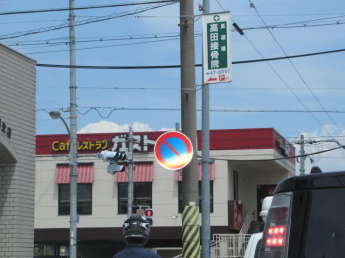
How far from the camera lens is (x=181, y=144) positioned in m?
10.6

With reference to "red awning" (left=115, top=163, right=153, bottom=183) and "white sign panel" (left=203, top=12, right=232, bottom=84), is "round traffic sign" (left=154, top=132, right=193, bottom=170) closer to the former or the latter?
"white sign panel" (left=203, top=12, right=232, bottom=84)

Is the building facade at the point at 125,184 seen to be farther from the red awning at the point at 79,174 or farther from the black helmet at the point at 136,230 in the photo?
the black helmet at the point at 136,230

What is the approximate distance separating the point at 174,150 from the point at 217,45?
2.43 m

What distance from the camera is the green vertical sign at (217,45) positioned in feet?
39.2

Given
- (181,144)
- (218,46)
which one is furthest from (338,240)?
(218,46)

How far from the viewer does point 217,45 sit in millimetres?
12117

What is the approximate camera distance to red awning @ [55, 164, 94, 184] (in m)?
35.4

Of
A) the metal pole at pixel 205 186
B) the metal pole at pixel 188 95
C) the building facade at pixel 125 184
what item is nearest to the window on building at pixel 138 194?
the building facade at pixel 125 184

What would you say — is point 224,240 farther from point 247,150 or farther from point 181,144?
point 181,144

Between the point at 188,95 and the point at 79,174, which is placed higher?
the point at 79,174

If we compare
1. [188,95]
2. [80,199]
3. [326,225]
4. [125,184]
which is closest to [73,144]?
[125,184]

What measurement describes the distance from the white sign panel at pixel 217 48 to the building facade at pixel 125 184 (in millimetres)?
21892

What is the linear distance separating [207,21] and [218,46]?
56 centimetres

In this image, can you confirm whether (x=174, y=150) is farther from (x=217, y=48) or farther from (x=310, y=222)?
(x=310, y=222)
